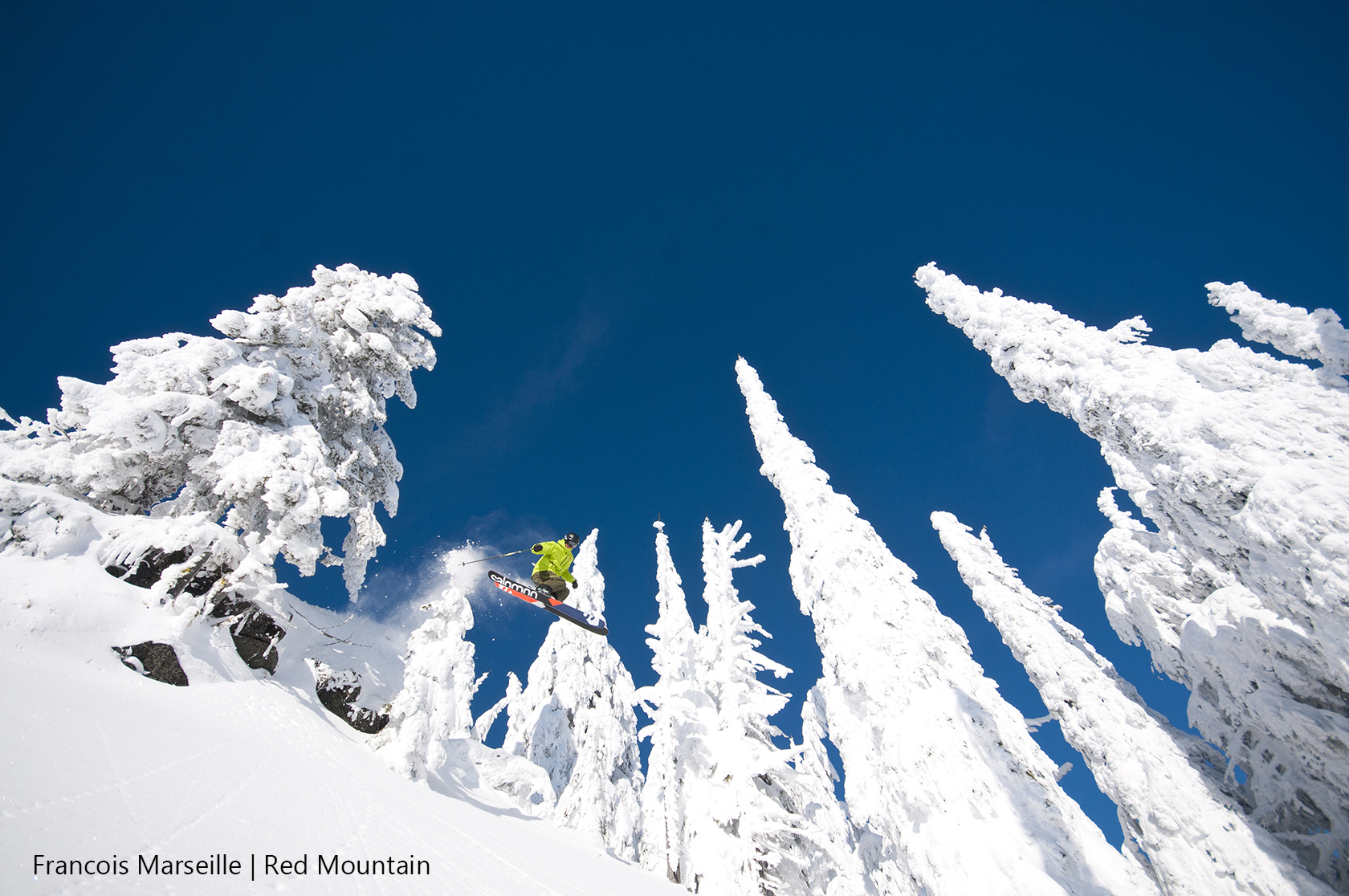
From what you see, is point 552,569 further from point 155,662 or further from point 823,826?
point 823,826

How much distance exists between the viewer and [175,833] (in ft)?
11.1

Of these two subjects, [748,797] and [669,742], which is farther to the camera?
[669,742]

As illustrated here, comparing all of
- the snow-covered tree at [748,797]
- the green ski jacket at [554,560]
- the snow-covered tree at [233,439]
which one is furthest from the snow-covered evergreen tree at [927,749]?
the snow-covered tree at [233,439]

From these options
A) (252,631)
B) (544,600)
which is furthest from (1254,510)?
(252,631)

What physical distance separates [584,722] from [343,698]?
16.5 metres

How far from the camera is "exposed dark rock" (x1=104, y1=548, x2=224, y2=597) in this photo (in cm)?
947

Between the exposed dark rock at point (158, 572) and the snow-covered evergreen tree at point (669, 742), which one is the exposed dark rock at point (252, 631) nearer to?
the exposed dark rock at point (158, 572)

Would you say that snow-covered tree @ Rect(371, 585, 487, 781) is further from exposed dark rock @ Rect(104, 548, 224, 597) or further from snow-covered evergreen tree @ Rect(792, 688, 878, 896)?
snow-covered evergreen tree @ Rect(792, 688, 878, 896)

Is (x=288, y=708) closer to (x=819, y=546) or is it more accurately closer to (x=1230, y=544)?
(x=819, y=546)

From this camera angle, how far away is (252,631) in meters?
10.8

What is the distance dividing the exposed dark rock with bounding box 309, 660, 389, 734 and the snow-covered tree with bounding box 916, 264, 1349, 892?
17.4 metres

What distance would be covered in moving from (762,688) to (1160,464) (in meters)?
11.3

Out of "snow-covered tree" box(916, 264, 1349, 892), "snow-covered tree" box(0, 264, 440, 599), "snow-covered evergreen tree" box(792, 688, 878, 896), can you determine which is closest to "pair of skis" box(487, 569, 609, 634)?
"snow-covered tree" box(0, 264, 440, 599)

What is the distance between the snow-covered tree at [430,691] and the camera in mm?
10430
